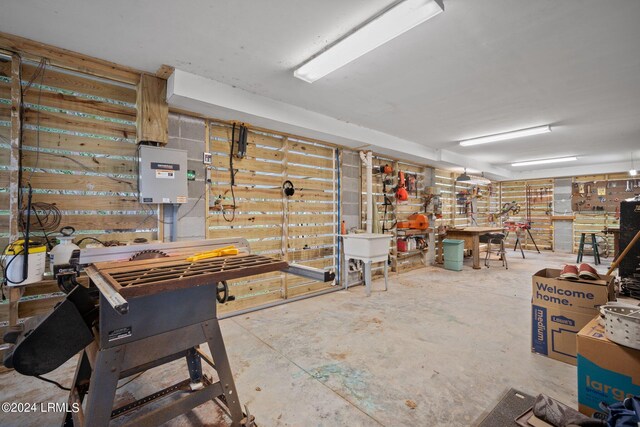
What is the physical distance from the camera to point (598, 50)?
8.12 feet

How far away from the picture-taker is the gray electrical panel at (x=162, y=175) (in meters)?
2.83

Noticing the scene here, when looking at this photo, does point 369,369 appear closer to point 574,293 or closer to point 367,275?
point 574,293

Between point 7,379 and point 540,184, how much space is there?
12536 mm

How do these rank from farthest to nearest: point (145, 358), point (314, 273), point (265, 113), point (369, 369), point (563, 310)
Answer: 1. point (265, 113)
2. point (563, 310)
3. point (369, 369)
4. point (314, 273)
5. point (145, 358)

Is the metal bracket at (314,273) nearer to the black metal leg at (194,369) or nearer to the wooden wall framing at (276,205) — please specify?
the black metal leg at (194,369)

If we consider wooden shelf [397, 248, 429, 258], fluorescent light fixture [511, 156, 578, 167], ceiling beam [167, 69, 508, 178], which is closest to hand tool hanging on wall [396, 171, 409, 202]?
ceiling beam [167, 69, 508, 178]

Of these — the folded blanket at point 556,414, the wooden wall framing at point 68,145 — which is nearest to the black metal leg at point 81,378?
the wooden wall framing at point 68,145

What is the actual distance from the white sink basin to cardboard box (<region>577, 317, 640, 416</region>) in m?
2.66

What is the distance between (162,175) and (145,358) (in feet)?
6.84

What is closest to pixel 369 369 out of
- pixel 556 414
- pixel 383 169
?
pixel 556 414

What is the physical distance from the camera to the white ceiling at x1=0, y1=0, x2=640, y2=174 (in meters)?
2.00

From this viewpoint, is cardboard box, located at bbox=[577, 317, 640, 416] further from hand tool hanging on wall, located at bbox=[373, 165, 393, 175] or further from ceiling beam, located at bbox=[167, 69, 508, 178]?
hand tool hanging on wall, located at bbox=[373, 165, 393, 175]

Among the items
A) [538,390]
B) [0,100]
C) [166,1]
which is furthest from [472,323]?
[0,100]

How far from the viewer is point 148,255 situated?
5.55 feet
